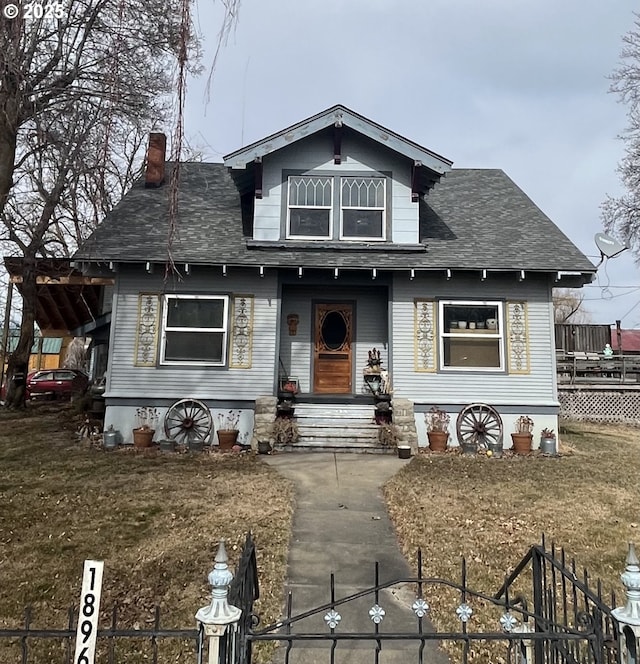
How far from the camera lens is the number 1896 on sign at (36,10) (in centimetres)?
418

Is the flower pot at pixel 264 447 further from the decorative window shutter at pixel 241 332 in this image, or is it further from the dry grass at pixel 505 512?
the dry grass at pixel 505 512

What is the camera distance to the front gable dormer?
11023mm

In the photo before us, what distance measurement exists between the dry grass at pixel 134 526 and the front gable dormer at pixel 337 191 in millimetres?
5300

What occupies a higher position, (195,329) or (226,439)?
(195,329)

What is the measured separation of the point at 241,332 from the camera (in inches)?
418

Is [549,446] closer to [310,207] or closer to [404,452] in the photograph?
[404,452]

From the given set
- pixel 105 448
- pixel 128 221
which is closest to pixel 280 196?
pixel 128 221

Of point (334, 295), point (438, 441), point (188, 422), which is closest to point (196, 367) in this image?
point (188, 422)

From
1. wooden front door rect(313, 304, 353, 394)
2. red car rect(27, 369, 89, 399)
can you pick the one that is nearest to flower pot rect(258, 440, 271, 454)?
wooden front door rect(313, 304, 353, 394)

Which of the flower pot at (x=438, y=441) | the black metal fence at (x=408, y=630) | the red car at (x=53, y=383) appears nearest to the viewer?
the black metal fence at (x=408, y=630)

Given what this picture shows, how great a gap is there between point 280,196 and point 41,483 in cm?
741

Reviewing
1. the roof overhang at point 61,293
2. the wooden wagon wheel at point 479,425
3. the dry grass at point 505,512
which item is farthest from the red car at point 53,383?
the dry grass at point 505,512

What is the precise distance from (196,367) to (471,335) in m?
6.10

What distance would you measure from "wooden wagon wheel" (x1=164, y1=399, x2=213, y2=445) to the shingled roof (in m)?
3.06
